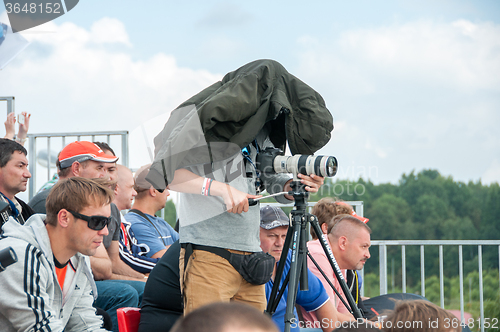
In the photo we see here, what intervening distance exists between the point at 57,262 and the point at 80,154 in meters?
1.36

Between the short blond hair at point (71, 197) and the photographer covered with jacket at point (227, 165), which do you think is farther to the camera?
the short blond hair at point (71, 197)

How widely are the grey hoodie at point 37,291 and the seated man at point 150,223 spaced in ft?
4.06

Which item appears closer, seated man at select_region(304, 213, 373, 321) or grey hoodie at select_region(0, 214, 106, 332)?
grey hoodie at select_region(0, 214, 106, 332)

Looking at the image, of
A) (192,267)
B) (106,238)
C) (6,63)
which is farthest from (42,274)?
(6,63)

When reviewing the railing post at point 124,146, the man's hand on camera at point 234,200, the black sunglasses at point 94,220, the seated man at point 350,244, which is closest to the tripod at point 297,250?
the man's hand on camera at point 234,200

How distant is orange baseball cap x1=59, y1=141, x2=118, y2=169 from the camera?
3402 mm

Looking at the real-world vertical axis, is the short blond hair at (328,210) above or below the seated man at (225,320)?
above

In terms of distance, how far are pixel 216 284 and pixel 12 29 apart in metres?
2.93

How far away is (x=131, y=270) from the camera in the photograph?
341cm

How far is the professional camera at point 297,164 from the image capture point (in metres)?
2.05

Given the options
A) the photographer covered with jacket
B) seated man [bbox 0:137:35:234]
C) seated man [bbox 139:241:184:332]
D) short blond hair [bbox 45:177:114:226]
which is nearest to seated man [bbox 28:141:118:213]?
seated man [bbox 0:137:35:234]

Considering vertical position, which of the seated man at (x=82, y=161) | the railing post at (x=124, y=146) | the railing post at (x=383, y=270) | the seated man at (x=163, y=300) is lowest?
the railing post at (x=383, y=270)

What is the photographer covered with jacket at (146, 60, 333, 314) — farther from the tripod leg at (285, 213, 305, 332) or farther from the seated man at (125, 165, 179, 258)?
the seated man at (125, 165, 179, 258)

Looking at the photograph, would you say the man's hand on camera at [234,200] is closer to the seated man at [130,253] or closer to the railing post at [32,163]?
the seated man at [130,253]
